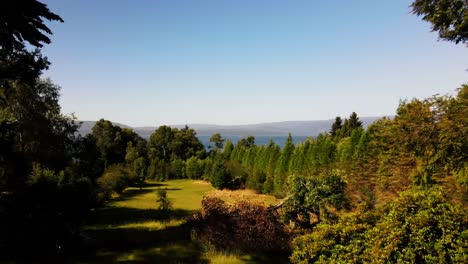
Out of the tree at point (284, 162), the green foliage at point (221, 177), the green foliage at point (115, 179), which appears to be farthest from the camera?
the green foliage at point (221, 177)

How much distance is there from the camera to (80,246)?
623 inches

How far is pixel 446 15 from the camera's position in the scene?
9.05 metres

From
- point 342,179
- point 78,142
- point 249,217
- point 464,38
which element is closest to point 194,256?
point 249,217

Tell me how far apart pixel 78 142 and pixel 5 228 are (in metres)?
18.3

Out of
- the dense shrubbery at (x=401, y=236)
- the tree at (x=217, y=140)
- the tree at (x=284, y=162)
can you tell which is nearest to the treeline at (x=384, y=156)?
the tree at (x=284, y=162)

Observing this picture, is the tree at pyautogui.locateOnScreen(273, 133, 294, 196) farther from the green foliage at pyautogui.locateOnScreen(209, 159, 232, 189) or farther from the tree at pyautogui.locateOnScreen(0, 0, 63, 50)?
the tree at pyautogui.locateOnScreen(0, 0, 63, 50)

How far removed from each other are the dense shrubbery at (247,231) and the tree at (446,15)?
10.2m

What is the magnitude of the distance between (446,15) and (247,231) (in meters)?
11.2

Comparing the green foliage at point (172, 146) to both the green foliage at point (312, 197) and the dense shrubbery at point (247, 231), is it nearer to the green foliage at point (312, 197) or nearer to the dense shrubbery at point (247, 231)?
the green foliage at point (312, 197)

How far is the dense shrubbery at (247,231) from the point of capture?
14711 mm

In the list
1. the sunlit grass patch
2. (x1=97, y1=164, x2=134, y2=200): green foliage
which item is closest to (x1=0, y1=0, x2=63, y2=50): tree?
the sunlit grass patch

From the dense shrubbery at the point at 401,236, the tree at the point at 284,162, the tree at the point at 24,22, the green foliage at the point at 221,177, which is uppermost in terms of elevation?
the tree at the point at 24,22

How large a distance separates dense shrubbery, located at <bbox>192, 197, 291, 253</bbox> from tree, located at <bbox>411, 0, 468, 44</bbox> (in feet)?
33.4

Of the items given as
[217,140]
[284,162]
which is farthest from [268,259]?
[217,140]
